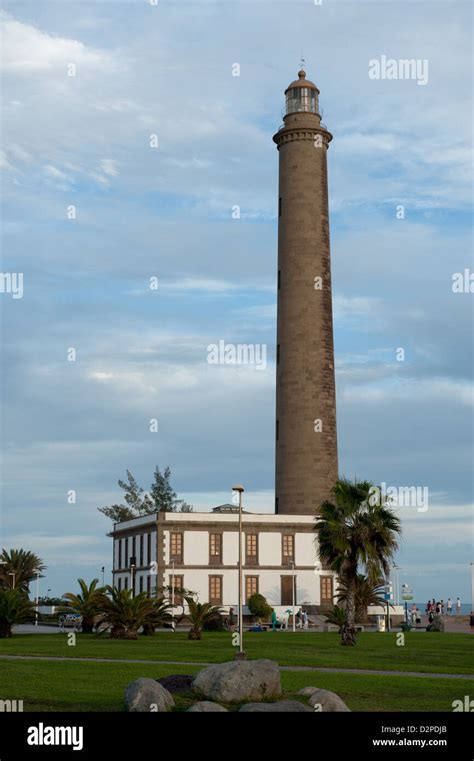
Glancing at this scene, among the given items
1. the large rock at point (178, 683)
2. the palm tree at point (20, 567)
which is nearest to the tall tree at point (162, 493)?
the palm tree at point (20, 567)

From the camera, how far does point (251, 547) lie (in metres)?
77.4

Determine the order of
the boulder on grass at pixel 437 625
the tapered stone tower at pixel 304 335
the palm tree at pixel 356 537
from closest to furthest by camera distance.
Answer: the palm tree at pixel 356 537
the boulder on grass at pixel 437 625
the tapered stone tower at pixel 304 335

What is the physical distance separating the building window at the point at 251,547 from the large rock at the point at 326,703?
189ft

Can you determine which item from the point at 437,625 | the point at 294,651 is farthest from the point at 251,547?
the point at 294,651

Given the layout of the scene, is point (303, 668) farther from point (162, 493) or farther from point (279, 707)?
point (162, 493)

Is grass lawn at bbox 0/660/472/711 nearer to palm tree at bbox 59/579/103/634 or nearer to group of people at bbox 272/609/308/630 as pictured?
palm tree at bbox 59/579/103/634

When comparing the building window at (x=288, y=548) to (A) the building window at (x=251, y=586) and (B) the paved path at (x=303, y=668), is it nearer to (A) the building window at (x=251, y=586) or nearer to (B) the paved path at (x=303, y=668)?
(A) the building window at (x=251, y=586)

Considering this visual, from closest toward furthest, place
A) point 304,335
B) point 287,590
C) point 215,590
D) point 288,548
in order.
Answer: point 304,335 < point 215,590 < point 287,590 < point 288,548

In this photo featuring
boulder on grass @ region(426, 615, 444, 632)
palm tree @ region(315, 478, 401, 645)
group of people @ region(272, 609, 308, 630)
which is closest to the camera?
palm tree @ region(315, 478, 401, 645)

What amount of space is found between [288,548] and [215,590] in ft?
20.8

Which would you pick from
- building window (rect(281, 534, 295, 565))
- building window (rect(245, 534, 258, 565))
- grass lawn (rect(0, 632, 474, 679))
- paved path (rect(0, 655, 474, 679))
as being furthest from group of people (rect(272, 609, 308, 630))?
paved path (rect(0, 655, 474, 679))

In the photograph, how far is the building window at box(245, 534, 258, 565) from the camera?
7738cm

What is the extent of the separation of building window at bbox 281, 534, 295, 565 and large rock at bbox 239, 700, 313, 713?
58.6 meters

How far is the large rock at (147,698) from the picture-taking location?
64.1 feet
